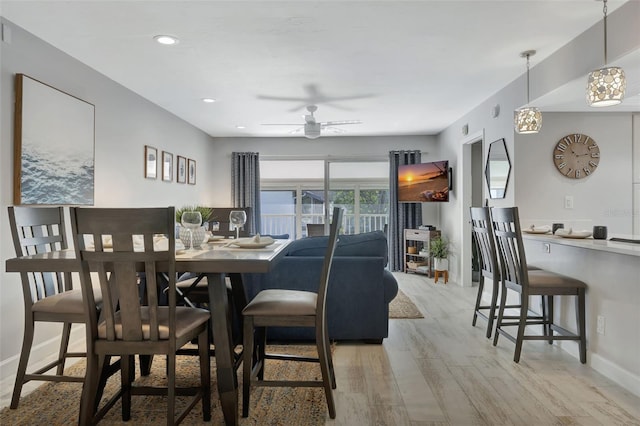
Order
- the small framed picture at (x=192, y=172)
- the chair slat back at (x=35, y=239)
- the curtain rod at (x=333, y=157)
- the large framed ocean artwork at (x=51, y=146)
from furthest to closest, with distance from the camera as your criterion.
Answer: the curtain rod at (x=333, y=157), the small framed picture at (x=192, y=172), the large framed ocean artwork at (x=51, y=146), the chair slat back at (x=35, y=239)

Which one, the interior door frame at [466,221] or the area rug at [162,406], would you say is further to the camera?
the interior door frame at [466,221]

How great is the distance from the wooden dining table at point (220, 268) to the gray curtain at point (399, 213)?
17.9 feet

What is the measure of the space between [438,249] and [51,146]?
5163mm

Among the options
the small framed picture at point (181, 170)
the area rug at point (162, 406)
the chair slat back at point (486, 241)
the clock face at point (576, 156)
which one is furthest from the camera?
the small framed picture at point (181, 170)

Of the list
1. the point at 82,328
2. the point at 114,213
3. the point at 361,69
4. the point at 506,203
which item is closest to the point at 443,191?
the point at 506,203

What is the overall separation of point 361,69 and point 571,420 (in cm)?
310

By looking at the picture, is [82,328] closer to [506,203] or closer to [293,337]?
[293,337]

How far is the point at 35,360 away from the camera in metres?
3.02

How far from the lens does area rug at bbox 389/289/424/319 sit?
422cm

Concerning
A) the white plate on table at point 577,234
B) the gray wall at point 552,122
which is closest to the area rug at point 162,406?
the white plate on table at point 577,234

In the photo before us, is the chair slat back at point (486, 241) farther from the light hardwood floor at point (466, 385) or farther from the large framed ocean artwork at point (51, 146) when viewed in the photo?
the large framed ocean artwork at point (51, 146)

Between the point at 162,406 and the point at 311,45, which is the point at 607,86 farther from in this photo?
the point at 162,406

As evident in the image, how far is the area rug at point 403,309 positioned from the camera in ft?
13.9

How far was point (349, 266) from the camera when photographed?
10.7 feet
